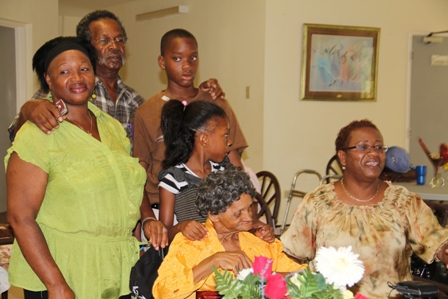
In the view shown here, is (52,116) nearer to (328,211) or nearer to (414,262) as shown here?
(328,211)

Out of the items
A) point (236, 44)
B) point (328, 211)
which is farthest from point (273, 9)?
point (328, 211)

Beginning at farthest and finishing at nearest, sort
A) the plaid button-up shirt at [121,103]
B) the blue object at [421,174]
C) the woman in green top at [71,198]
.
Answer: the blue object at [421,174] < the plaid button-up shirt at [121,103] < the woman in green top at [71,198]

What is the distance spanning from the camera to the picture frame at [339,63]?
22.5 ft

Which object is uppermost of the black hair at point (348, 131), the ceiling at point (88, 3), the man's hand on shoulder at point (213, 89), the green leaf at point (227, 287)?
the ceiling at point (88, 3)

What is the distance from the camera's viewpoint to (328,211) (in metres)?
2.61

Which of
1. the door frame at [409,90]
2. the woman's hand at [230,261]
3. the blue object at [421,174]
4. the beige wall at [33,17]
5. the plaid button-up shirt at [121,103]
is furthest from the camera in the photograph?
the door frame at [409,90]

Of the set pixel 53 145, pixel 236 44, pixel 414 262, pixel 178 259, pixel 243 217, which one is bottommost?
pixel 414 262

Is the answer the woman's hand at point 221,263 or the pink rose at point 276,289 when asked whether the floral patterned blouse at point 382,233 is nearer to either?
the woman's hand at point 221,263

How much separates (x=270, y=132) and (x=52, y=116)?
4927 mm

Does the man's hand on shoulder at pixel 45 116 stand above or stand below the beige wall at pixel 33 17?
below

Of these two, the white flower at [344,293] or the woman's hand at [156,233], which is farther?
the woman's hand at [156,233]

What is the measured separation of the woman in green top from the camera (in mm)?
1937

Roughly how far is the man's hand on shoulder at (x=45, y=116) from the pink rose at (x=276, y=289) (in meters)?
1.00

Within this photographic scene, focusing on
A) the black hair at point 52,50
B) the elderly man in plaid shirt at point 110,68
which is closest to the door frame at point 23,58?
the elderly man in plaid shirt at point 110,68
